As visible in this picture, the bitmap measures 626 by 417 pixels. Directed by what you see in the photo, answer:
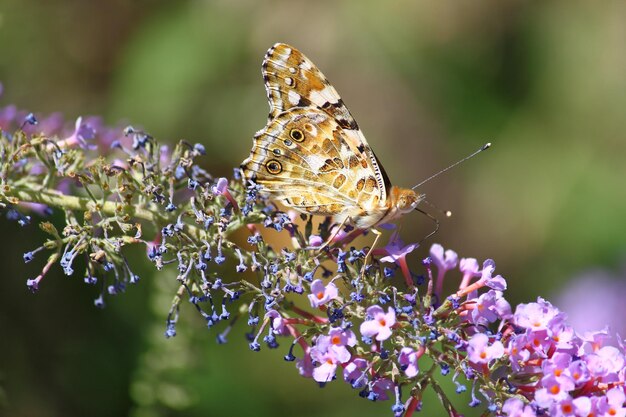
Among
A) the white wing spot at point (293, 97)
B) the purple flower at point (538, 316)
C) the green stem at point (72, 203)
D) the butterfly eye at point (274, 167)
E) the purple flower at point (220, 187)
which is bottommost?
the purple flower at point (538, 316)

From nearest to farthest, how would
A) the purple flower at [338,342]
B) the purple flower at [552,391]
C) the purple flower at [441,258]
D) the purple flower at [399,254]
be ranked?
the purple flower at [552,391] < the purple flower at [338,342] < the purple flower at [399,254] < the purple flower at [441,258]

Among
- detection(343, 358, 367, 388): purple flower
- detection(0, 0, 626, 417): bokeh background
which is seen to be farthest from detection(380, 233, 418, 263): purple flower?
detection(0, 0, 626, 417): bokeh background

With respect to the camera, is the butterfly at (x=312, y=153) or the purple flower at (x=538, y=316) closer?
the purple flower at (x=538, y=316)

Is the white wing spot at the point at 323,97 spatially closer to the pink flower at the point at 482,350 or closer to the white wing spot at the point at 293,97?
the white wing spot at the point at 293,97

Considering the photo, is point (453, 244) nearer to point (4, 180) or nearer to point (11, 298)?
point (11, 298)

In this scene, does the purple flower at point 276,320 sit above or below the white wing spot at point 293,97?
below

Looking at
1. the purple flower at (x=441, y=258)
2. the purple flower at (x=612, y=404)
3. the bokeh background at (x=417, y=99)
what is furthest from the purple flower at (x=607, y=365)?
the bokeh background at (x=417, y=99)
